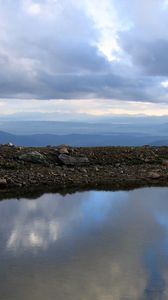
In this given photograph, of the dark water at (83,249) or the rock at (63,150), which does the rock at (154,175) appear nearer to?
the rock at (63,150)

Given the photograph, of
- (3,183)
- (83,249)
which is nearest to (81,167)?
(3,183)

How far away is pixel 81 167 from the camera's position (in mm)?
36281

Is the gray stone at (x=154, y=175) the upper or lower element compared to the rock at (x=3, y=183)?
upper

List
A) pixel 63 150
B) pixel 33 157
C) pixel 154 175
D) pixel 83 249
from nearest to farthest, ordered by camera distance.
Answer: pixel 83 249 → pixel 154 175 → pixel 33 157 → pixel 63 150

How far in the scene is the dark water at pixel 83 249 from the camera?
1370 cm

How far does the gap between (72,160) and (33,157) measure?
299cm

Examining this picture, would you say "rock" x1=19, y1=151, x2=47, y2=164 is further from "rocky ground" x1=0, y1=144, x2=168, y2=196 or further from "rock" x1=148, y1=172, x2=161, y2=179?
"rock" x1=148, y1=172, x2=161, y2=179

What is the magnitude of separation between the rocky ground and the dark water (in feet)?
16.4

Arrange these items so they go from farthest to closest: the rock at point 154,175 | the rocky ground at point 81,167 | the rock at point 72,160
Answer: the rock at point 72,160 < the rock at point 154,175 < the rocky ground at point 81,167

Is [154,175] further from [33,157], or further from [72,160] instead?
[33,157]

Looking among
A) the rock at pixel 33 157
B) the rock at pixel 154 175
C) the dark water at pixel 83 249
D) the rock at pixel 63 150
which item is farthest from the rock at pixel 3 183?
the rock at pixel 154 175

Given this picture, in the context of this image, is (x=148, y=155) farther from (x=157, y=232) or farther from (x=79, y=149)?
(x=157, y=232)

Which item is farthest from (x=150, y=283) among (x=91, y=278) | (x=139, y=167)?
(x=139, y=167)

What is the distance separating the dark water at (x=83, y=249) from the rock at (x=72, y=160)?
914cm
